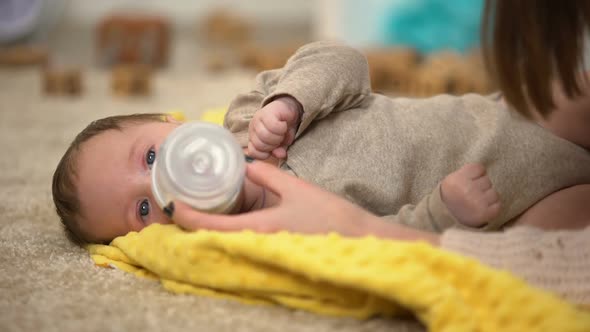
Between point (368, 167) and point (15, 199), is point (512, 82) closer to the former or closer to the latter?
point (368, 167)

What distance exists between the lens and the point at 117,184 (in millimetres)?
942

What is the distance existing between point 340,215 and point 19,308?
38 cm

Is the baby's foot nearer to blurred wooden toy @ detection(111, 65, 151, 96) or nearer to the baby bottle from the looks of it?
the baby bottle

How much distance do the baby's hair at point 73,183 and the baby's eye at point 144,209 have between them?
9 centimetres

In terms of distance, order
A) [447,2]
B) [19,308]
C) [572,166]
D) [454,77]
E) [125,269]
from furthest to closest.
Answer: [447,2], [454,77], [572,166], [125,269], [19,308]

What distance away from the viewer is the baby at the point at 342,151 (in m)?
0.95

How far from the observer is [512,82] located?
79 cm

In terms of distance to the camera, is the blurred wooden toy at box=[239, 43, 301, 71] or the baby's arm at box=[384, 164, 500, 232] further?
the blurred wooden toy at box=[239, 43, 301, 71]

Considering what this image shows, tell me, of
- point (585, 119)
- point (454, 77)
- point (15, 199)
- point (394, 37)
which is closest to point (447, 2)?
point (394, 37)

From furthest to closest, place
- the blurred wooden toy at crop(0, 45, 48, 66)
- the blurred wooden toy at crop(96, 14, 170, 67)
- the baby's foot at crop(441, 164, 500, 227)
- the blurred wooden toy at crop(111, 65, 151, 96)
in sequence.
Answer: the blurred wooden toy at crop(96, 14, 170, 67)
the blurred wooden toy at crop(0, 45, 48, 66)
the blurred wooden toy at crop(111, 65, 151, 96)
the baby's foot at crop(441, 164, 500, 227)

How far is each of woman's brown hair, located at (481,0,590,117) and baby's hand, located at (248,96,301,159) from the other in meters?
0.28

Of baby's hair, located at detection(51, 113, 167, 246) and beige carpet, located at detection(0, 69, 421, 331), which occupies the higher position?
baby's hair, located at detection(51, 113, 167, 246)

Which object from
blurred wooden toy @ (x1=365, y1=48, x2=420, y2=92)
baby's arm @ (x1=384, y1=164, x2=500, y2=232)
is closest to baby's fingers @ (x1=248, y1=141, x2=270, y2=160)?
baby's arm @ (x1=384, y1=164, x2=500, y2=232)

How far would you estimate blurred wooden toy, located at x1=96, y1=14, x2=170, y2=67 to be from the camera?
→ 9.89ft
